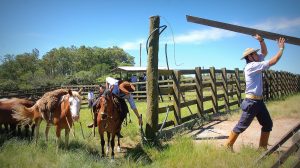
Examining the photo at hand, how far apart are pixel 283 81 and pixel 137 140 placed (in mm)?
16883

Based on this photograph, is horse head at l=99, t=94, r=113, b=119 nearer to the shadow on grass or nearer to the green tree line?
the shadow on grass

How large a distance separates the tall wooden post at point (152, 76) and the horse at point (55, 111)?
1758mm

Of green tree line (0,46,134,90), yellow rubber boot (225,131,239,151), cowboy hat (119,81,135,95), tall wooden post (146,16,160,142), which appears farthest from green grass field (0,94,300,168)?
green tree line (0,46,134,90)

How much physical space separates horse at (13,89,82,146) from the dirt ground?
3246 mm

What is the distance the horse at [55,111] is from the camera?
6476 mm

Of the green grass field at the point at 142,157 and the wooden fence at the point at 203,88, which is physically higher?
the wooden fence at the point at 203,88

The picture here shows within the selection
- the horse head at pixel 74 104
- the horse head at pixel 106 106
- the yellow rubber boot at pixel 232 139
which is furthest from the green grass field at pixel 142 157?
the horse head at pixel 106 106

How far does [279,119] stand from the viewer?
32.8 ft

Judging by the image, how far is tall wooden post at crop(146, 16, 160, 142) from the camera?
686 cm

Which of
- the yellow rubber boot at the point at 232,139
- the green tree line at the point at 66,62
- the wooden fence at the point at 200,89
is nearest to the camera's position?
the yellow rubber boot at the point at 232,139

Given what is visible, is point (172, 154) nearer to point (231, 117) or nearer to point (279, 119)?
point (231, 117)

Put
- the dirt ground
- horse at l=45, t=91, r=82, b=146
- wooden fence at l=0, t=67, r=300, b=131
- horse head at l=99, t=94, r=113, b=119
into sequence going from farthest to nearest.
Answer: wooden fence at l=0, t=67, r=300, b=131 < the dirt ground < horse at l=45, t=91, r=82, b=146 < horse head at l=99, t=94, r=113, b=119

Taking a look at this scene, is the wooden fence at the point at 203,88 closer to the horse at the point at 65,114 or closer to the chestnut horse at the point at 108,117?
the chestnut horse at the point at 108,117

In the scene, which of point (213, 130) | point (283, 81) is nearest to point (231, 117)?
point (213, 130)
